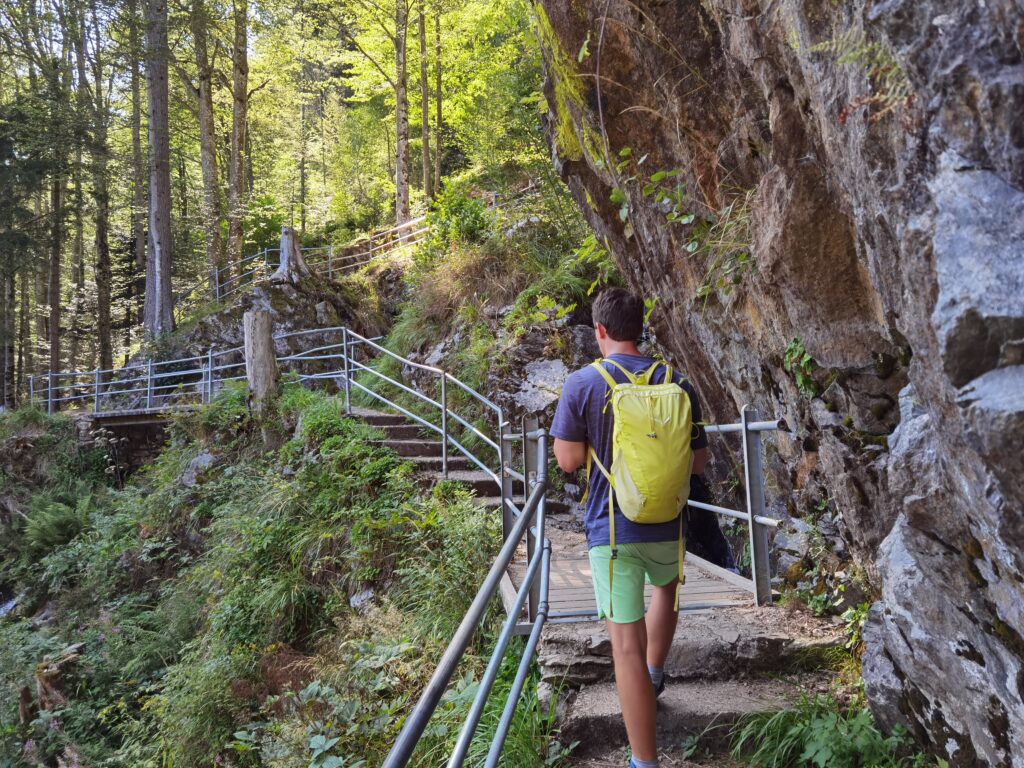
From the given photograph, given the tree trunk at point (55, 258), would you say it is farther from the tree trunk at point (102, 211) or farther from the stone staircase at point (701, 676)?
the stone staircase at point (701, 676)

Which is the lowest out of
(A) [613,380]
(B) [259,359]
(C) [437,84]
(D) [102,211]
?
(A) [613,380]

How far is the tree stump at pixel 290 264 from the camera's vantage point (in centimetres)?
1614

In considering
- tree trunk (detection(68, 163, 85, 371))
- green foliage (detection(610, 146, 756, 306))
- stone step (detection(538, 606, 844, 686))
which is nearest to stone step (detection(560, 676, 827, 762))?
stone step (detection(538, 606, 844, 686))

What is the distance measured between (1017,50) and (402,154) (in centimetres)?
1851

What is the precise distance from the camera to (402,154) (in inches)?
742

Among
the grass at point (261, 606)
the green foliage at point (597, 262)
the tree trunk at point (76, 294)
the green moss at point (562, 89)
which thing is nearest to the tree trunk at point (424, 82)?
the tree trunk at point (76, 294)

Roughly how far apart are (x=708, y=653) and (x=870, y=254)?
2.01 meters

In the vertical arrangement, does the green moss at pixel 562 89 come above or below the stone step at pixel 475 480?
above

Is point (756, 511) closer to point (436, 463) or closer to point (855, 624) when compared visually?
point (855, 624)

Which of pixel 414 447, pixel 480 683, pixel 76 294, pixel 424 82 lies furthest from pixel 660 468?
pixel 76 294

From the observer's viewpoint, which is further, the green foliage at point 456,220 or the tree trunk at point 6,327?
the tree trunk at point 6,327

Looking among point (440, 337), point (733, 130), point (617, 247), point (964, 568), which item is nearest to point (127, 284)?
point (440, 337)

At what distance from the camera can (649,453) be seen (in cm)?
249

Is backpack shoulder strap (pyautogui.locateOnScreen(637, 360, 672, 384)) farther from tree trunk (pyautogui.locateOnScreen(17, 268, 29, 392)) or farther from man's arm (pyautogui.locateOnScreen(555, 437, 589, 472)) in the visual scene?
tree trunk (pyautogui.locateOnScreen(17, 268, 29, 392))
